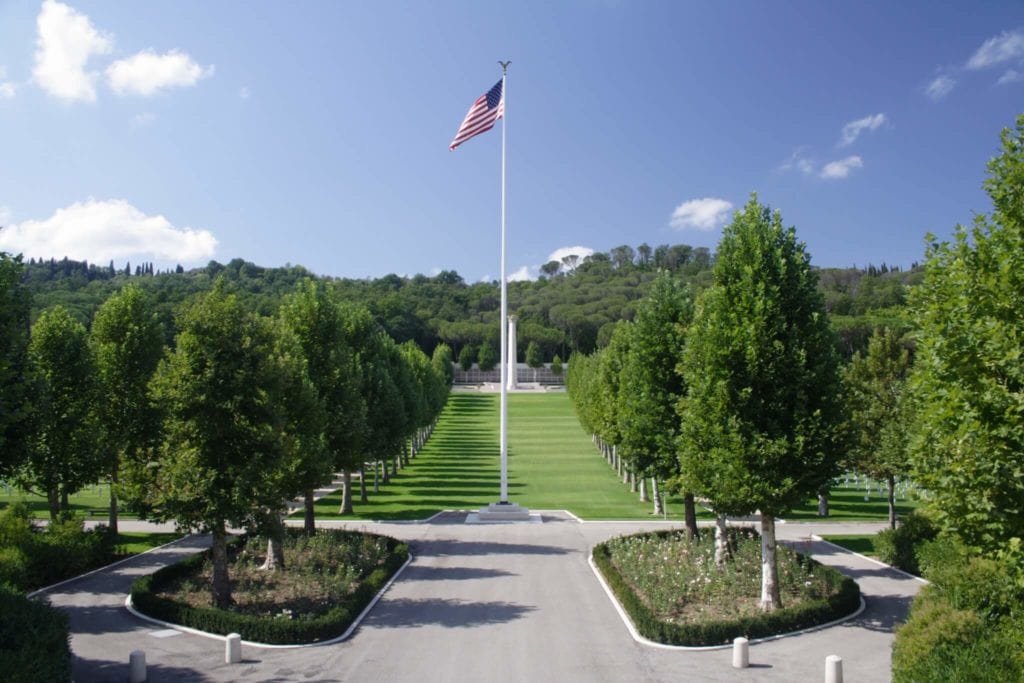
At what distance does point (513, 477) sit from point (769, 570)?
30.6 meters

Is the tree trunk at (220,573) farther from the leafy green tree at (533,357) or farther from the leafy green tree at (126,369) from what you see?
the leafy green tree at (533,357)

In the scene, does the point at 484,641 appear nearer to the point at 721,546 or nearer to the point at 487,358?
the point at 721,546

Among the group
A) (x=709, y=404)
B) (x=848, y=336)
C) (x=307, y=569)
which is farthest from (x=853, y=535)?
(x=848, y=336)

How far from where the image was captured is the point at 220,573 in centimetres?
1831

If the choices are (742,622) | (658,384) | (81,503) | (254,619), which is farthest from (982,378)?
(81,503)

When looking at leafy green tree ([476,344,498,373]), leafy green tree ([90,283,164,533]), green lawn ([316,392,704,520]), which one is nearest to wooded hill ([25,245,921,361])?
leafy green tree ([476,344,498,373])

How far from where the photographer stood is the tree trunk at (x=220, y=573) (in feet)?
59.2

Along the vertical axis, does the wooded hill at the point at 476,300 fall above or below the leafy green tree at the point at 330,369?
above

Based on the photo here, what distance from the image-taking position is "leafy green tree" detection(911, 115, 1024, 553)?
9.94 m

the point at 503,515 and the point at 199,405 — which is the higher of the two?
the point at 199,405

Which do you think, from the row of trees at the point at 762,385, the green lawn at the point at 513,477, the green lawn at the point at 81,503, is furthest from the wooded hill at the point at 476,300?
the row of trees at the point at 762,385

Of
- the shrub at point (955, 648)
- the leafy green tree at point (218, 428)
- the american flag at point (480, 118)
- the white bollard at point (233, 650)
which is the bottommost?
the white bollard at point (233, 650)

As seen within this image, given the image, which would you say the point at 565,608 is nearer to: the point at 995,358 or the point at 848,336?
the point at 995,358

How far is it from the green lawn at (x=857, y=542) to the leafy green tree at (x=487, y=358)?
378 ft
